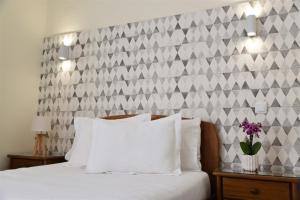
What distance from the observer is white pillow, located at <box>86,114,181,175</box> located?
2.33 metres

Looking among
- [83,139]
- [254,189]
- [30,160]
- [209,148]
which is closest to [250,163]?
[254,189]

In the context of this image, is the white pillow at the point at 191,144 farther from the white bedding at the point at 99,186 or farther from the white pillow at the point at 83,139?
the white pillow at the point at 83,139

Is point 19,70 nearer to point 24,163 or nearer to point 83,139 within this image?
point 24,163

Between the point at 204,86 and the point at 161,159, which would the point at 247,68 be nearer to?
the point at 204,86

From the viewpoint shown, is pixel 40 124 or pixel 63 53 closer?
pixel 40 124

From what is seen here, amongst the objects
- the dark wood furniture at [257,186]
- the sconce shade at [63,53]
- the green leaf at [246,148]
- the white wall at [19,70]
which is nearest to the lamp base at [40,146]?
the white wall at [19,70]

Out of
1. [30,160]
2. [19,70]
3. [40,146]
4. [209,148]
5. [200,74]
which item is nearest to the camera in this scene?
[209,148]

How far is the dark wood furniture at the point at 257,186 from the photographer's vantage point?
2.12m

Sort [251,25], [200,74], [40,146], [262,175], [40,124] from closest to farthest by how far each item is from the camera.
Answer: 1. [262,175]
2. [251,25]
3. [200,74]
4. [40,124]
5. [40,146]

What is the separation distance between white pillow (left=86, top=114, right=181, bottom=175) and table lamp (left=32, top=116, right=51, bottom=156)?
1239 mm

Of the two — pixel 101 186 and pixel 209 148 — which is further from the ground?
pixel 209 148

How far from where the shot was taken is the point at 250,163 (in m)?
2.40

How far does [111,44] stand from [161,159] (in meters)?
1.67

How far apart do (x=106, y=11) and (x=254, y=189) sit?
2.53 meters
